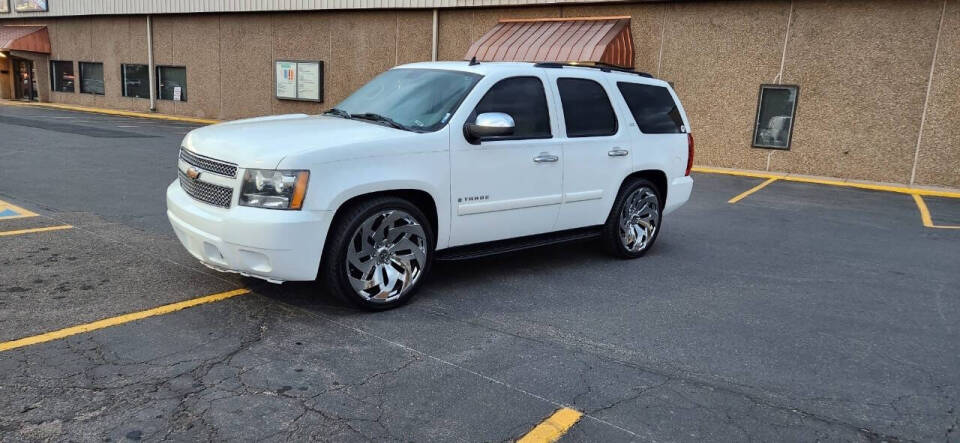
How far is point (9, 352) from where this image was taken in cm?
389

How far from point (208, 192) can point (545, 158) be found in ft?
8.59

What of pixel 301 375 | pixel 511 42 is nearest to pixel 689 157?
pixel 301 375

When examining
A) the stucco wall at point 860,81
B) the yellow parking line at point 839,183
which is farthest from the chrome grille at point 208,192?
the stucco wall at point 860,81

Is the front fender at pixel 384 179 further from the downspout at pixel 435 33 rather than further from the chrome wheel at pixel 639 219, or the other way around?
the downspout at pixel 435 33

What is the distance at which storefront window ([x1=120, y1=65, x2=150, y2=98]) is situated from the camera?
89.6ft

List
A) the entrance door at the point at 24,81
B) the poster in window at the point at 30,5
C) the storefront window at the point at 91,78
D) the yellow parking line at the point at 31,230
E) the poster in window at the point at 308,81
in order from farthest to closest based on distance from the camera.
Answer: the entrance door at the point at 24,81, the poster in window at the point at 30,5, the storefront window at the point at 91,78, the poster in window at the point at 308,81, the yellow parking line at the point at 31,230

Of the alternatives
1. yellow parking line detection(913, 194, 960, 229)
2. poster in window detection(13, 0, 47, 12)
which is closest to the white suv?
yellow parking line detection(913, 194, 960, 229)

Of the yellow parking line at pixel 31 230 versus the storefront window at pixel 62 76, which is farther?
the storefront window at pixel 62 76

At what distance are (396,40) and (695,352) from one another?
56.8 ft

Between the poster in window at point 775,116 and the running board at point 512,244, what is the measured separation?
10063 millimetres

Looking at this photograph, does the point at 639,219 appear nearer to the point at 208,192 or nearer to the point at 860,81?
the point at 208,192

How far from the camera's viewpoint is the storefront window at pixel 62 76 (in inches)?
1197

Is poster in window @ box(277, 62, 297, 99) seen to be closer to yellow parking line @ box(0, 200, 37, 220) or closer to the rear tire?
yellow parking line @ box(0, 200, 37, 220)

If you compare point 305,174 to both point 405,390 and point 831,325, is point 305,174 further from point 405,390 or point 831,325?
point 831,325
